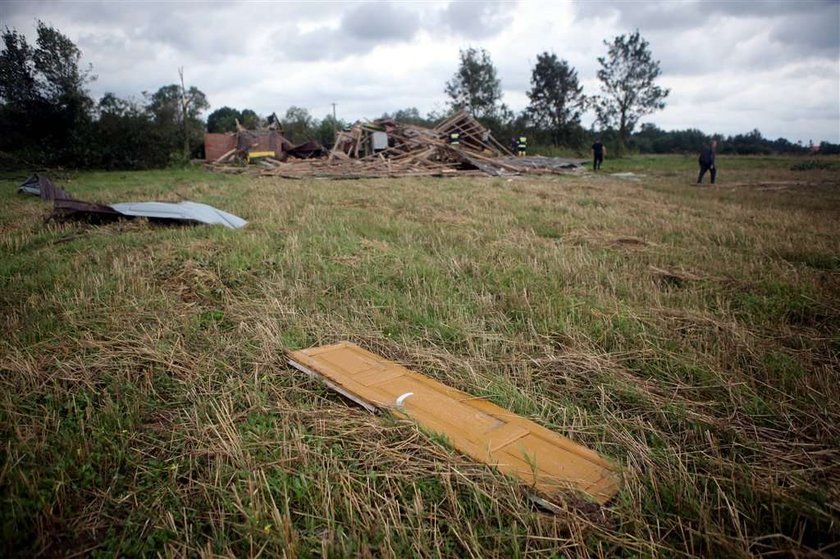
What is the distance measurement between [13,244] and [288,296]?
4.18 m

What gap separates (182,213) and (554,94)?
131 feet

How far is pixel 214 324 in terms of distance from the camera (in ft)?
11.3

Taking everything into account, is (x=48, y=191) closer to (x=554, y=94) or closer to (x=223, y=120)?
(x=554, y=94)

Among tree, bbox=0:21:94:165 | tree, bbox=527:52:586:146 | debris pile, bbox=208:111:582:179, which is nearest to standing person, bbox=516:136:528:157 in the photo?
debris pile, bbox=208:111:582:179

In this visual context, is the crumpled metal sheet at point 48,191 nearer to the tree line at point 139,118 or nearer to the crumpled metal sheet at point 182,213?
the crumpled metal sheet at point 182,213

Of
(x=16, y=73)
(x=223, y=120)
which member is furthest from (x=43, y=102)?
(x=223, y=120)

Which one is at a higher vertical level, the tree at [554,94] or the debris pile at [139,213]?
the tree at [554,94]

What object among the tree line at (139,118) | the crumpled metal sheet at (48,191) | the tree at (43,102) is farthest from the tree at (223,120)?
the crumpled metal sheet at (48,191)

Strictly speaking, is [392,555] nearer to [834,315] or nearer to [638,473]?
[638,473]

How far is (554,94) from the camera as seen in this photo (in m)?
40.6

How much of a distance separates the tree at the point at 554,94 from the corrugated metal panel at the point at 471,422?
40.9m

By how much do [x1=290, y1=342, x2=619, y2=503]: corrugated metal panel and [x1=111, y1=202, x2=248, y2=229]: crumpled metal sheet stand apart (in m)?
4.75

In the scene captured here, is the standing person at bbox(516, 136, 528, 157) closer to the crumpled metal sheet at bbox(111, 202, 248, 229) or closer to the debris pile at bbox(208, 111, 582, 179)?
the debris pile at bbox(208, 111, 582, 179)

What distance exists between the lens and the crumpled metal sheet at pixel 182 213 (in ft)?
22.3
